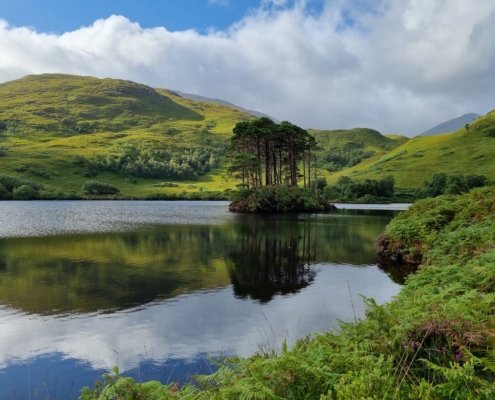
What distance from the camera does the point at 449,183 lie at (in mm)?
124125

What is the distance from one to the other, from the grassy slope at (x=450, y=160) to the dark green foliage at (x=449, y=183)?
17925 millimetres

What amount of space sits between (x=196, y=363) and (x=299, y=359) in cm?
700

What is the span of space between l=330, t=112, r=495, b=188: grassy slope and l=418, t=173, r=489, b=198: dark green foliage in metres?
17.9

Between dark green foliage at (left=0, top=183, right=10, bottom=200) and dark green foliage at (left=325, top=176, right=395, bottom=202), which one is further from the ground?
dark green foliage at (left=0, top=183, right=10, bottom=200)

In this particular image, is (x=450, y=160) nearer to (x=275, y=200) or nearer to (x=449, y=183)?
(x=449, y=183)

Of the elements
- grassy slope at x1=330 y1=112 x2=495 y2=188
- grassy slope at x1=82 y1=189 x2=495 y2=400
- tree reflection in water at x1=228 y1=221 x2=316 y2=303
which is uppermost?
grassy slope at x1=330 y1=112 x2=495 y2=188

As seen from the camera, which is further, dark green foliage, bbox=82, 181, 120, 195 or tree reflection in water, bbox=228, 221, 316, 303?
dark green foliage, bbox=82, 181, 120, 195

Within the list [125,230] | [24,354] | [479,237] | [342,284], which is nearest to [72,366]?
[24,354]

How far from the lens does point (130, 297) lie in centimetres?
2280

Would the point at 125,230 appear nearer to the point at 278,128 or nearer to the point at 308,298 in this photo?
the point at 308,298

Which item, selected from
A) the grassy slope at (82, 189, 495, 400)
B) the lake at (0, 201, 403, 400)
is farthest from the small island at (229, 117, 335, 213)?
the grassy slope at (82, 189, 495, 400)

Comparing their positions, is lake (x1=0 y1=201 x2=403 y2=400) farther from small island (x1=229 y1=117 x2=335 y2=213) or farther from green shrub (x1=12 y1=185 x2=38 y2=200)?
green shrub (x1=12 y1=185 x2=38 y2=200)

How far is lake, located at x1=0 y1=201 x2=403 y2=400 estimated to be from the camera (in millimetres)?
14523

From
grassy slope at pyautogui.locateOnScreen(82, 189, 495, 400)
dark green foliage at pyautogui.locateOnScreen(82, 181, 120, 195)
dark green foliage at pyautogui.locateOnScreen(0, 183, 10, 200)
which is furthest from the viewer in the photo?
dark green foliage at pyautogui.locateOnScreen(82, 181, 120, 195)
